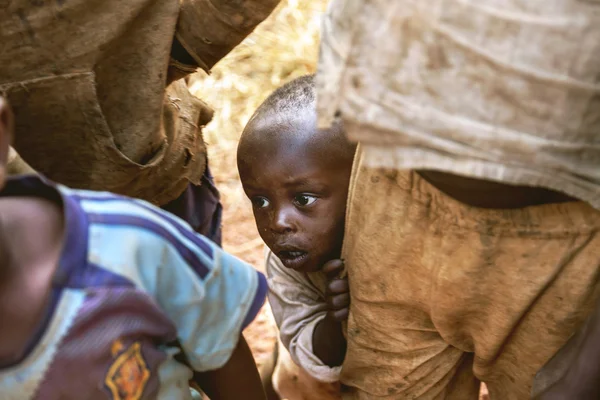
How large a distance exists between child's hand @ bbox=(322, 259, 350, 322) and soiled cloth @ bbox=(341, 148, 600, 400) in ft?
0.08

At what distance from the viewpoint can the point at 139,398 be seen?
927 millimetres

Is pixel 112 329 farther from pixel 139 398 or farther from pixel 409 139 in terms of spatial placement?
pixel 409 139

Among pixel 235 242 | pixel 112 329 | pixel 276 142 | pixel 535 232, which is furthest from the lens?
pixel 235 242

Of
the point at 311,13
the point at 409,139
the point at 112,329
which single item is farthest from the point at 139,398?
the point at 311,13

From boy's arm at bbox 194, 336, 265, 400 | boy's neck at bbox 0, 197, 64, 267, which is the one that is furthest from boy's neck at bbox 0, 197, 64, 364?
boy's arm at bbox 194, 336, 265, 400

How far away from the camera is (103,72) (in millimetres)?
1258

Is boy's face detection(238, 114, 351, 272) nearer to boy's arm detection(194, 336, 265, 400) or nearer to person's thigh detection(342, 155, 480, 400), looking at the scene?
person's thigh detection(342, 155, 480, 400)

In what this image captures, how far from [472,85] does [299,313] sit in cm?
82

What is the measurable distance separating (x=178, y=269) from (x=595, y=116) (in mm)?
561

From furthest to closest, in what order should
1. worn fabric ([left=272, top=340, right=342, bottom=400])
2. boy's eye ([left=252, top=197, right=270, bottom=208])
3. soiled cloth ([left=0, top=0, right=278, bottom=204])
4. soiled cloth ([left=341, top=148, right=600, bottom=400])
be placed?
worn fabric ([left=272, top=340, right=342, bottom=400]), boy's eye ([left=252, top=197, right=270, bottom=208]), soiled cloth ([left=0, top=0, right=278, bottom=204]), soiled cloth ([left=341, top=148, right=600, bottom=400])

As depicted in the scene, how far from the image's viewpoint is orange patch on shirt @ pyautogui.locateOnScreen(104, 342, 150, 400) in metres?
0.85

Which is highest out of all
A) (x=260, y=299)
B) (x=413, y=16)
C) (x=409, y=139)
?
(x=413, y=16)

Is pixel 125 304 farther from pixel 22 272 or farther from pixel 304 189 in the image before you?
pixel 304 189

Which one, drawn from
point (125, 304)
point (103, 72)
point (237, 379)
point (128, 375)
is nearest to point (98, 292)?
point (125, 304)
